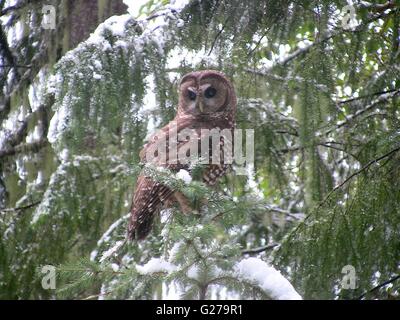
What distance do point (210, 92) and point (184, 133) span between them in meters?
0.37

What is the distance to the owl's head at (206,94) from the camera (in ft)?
11.8

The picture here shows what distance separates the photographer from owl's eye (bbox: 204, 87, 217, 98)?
3.66 metres

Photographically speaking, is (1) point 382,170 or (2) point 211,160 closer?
(1) point 382,170

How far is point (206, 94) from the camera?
12.1 ft

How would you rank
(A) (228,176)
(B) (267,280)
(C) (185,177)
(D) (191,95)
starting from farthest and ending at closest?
(A) (228,176), (D) (191,95), (C) (185,177), (B) (267,280)

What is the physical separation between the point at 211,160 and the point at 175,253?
1.33 m

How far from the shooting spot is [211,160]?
3.50 metres

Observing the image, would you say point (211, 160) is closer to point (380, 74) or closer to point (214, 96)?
point (214, 96)

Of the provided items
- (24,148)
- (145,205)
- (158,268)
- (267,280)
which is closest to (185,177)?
(158,268)

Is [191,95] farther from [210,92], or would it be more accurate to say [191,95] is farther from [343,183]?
[343,183]

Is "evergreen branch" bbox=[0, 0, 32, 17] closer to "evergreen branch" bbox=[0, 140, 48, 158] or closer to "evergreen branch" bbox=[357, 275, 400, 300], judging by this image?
"evergreen branch" bbox=[0, 140, 48, 158]

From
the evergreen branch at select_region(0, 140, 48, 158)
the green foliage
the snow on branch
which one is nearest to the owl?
the green foliage

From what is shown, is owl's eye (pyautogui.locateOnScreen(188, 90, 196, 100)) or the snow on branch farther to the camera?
owl's eye (pyautogui.locateOnScreen(188, 90, 196, 100))
